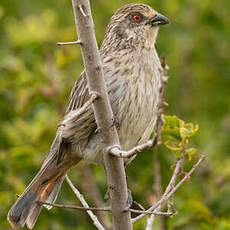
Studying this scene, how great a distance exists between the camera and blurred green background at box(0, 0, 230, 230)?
5195 mm

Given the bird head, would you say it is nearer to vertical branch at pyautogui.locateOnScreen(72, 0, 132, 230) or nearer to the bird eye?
the bird eye

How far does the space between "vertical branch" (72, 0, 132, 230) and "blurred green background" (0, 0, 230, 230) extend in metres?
0.84

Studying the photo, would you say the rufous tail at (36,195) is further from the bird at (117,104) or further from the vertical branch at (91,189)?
the vertical branch at (91,189)

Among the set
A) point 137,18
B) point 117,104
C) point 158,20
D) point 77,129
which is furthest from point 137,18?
point 77,129

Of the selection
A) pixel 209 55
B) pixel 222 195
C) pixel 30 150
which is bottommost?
pixel 222 195

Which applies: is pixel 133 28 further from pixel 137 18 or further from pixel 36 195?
pixel 36 195

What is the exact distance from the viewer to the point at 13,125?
5863 millimetres

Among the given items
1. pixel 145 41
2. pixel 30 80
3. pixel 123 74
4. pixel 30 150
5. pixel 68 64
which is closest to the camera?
pixel 123 74

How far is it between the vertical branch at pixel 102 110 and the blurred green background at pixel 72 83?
836mm

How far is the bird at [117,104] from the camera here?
4.18 meters

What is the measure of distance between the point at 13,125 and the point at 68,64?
845mm

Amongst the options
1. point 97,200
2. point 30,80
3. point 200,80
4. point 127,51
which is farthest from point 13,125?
point 200,80

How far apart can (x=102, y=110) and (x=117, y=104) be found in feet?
2.55

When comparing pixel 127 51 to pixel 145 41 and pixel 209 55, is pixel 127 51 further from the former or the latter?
pixel 209 55
